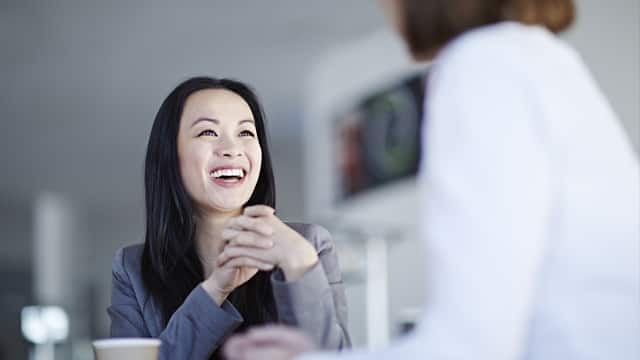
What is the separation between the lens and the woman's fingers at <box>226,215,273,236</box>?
1.26 meters

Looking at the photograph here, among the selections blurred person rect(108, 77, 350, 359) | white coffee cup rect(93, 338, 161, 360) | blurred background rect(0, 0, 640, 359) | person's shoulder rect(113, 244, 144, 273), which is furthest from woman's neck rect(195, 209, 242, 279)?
blurred background rect(0, 0, 640, 359)

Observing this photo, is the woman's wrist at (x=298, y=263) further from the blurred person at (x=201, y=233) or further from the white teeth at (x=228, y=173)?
→ the white teeth at (x=228, y=173)

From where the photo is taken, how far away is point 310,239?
151cm

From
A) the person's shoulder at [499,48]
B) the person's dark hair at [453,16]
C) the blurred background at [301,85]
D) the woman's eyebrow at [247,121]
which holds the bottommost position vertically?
the blurred background at [301,85]

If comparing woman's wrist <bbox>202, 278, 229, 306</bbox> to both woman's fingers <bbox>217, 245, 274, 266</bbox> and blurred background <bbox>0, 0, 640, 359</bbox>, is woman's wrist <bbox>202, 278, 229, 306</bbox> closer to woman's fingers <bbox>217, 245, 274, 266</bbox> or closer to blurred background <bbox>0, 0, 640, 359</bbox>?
woman's fingers <bbox>217, 245, 274, 266</bbox>

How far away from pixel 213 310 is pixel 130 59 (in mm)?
6228

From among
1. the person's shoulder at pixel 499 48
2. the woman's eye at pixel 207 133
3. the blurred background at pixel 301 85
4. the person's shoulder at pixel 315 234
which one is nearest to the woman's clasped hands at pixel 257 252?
the person's shoulder at pixel 315 234

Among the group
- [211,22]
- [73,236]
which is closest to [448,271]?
[211,22]

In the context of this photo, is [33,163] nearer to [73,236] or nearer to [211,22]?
[73,236]

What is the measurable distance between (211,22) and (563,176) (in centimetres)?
577

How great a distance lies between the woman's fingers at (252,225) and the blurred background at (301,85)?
275cm

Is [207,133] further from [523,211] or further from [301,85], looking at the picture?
[301,85]

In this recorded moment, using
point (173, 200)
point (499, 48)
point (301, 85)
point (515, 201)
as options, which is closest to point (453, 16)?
point (499, 48)

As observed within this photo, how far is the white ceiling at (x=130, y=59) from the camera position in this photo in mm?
6312
